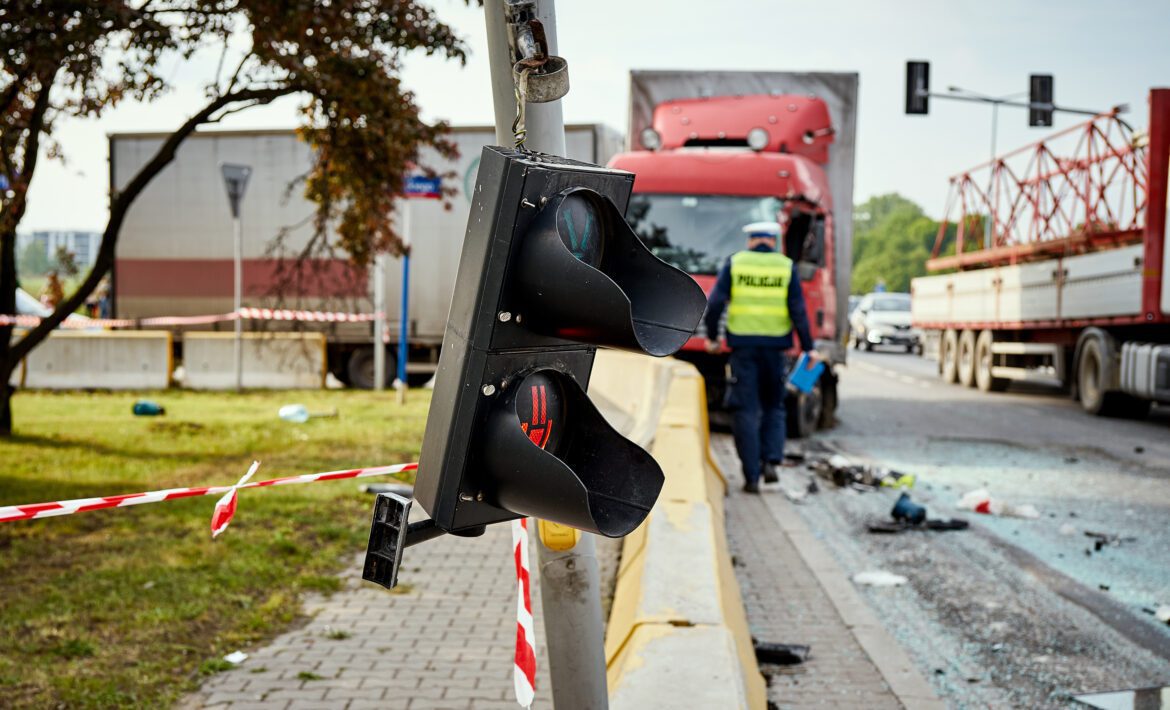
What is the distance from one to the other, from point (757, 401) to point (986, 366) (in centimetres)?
1391

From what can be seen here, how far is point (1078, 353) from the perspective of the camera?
18.0m

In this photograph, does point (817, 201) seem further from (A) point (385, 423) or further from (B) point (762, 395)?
(A) point (385, 423)

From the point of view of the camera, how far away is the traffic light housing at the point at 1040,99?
1065 inches

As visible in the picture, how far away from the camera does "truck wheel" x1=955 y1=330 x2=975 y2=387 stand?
23.1 m

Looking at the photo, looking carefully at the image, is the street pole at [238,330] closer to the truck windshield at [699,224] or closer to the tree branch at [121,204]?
the tree branch at [121,204]

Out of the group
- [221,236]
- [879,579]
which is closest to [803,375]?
[879,579]

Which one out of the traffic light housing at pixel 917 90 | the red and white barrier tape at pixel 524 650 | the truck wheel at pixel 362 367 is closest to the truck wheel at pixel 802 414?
the truck wheel at pixel 362 367

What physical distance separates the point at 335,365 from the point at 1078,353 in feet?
39.1

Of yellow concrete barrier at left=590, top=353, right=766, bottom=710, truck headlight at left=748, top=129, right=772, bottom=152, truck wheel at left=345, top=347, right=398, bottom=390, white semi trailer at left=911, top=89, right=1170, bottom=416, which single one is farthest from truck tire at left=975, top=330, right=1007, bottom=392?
yellow concrete barrier at left=590, top=353, right=766, bottom=710

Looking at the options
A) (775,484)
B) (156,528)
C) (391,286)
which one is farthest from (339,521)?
(391,286)

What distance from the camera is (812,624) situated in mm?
5672

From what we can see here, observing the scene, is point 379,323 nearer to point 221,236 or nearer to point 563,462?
point 221,236

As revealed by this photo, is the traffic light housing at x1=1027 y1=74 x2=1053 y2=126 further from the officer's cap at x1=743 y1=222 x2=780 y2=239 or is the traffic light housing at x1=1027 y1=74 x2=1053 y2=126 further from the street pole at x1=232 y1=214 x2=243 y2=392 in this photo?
the officer's cap at x1=743 y1=222 x2=780 y2=239

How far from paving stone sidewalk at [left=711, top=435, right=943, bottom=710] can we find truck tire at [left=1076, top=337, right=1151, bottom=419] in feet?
32.8
